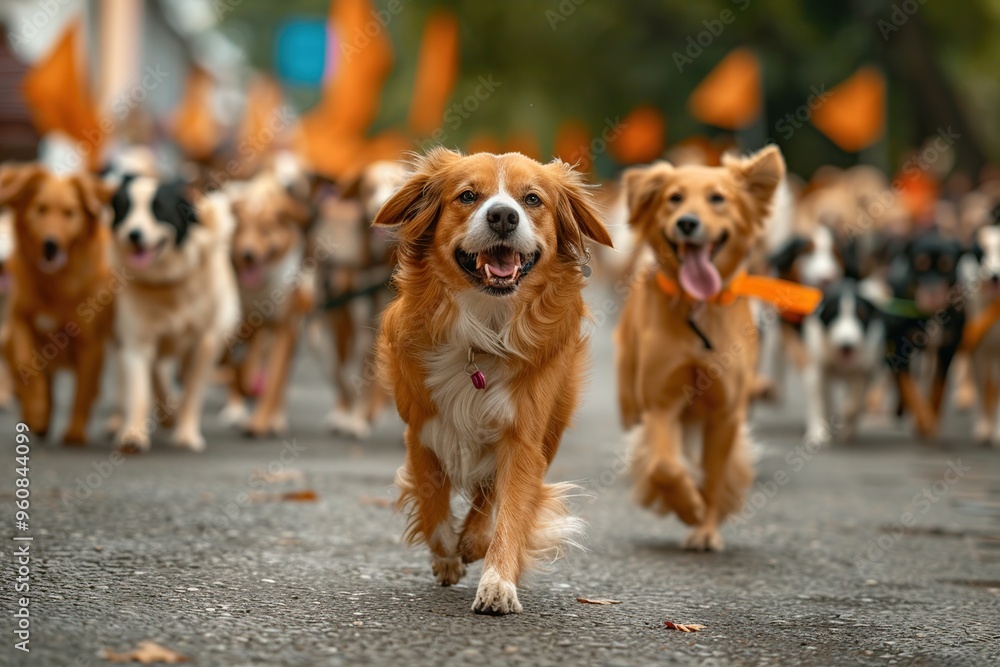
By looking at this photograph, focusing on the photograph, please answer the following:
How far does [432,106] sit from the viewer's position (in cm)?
2912

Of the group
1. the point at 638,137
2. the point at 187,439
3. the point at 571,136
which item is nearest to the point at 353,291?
the point at 187,439

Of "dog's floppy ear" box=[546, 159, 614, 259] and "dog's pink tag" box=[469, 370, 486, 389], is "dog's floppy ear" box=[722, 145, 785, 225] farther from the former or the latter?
"dog's pink tag" box=[469, 370, 486, 389]

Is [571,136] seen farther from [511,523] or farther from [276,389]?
[511,523]

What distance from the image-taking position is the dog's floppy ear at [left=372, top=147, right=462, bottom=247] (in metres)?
5.48

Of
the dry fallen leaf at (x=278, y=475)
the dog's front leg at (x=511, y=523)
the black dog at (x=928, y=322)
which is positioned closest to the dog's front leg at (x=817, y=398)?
the black dog at (x=928, y=322)

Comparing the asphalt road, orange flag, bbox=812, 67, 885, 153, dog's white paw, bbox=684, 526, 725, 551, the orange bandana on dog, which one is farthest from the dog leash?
orange flag, bbox=812, 67, 885, 153

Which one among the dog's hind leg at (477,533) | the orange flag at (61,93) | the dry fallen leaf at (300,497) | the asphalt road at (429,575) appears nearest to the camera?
the asphalt road at (429,575)

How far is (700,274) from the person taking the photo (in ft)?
22.8

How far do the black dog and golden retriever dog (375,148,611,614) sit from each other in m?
8.14

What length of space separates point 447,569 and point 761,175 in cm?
268

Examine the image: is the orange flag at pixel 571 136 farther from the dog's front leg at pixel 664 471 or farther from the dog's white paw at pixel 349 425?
the dog's front leg at pixel 664 471

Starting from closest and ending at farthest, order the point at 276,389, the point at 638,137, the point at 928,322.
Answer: the point at 276,389 < the point at 928,322 < the point at 638,137

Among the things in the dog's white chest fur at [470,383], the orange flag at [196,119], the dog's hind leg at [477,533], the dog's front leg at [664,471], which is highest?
the orange flag at [196,119]

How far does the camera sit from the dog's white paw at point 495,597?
4.93 meters
